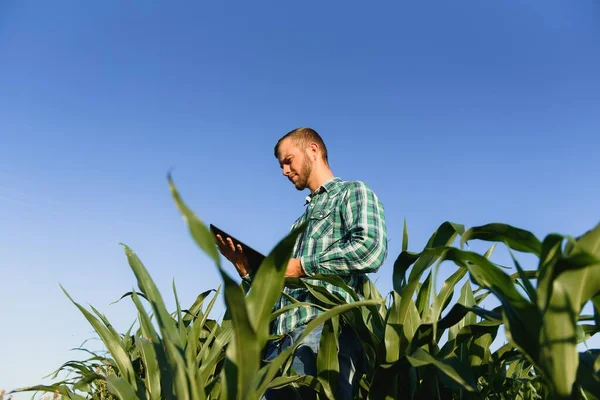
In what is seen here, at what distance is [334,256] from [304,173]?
57 cm

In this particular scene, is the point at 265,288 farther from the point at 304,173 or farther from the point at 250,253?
the point at 304,173

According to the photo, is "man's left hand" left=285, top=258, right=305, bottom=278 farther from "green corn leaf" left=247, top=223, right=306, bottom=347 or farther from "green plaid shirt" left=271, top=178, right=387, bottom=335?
"green corn leaf" left=247, top=223, right=306, bottom=347

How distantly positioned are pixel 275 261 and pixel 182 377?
32 cm

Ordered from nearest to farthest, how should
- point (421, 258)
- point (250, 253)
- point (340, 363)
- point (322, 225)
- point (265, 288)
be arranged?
point (265, 288)
point (421, 258)
point (340, 363)
point (250, 253)
point (322, 225)

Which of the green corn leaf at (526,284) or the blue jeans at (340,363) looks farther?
the blue jeans at (340,363)

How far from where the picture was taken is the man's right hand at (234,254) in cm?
161

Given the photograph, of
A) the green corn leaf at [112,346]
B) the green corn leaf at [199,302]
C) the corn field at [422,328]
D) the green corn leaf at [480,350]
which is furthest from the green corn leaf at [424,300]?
the green corn leaf at [199,302]

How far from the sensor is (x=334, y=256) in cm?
158

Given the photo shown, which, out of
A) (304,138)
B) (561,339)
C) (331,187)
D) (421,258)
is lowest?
(561,339)

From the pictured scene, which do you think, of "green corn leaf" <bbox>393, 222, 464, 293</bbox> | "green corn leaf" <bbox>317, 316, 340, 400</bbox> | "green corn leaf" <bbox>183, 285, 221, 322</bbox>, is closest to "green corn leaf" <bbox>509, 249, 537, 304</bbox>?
"green corn leaf" <bbox>393, 222, 464, 293</bbox>

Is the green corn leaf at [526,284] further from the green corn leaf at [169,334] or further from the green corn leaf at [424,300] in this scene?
the green corn leaf at [169,334]

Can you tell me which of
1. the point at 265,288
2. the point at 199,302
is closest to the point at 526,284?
the point at 265,288

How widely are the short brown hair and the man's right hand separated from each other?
0.58 m

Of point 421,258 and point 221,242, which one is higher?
point 221,242
